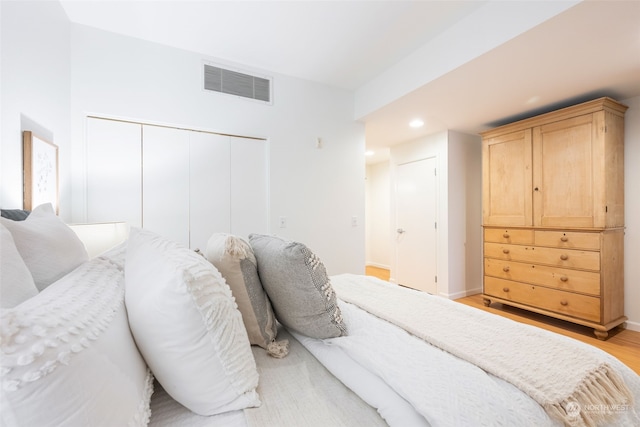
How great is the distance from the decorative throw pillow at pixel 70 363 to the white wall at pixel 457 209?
3753mm

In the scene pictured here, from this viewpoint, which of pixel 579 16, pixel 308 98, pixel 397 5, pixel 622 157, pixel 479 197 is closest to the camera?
pixel 579 16

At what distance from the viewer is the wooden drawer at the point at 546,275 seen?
2.49 m

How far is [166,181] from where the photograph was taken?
2375mm

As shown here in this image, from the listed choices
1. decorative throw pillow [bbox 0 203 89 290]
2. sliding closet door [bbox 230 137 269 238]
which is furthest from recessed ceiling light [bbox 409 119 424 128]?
decorative throw pillow [bbox 0 203 89 290]

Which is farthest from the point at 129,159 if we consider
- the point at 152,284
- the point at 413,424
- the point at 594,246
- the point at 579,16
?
the point at 594,246

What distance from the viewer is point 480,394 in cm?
66

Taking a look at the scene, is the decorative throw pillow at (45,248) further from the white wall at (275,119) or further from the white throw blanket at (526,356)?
the white wall at (275,119)

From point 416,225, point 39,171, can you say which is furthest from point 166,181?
point 416,225

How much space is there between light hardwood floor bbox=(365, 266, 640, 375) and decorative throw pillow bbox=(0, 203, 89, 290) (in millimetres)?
3406

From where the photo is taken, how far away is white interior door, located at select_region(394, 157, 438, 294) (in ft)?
12.8

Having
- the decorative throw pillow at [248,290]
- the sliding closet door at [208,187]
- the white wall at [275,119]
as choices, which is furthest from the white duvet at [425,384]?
the white wall at [275,119]

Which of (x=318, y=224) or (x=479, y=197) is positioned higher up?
(x=479, y=197)

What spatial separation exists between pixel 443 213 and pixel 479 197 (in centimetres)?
78

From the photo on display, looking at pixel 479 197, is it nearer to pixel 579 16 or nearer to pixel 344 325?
pixel 579 16
